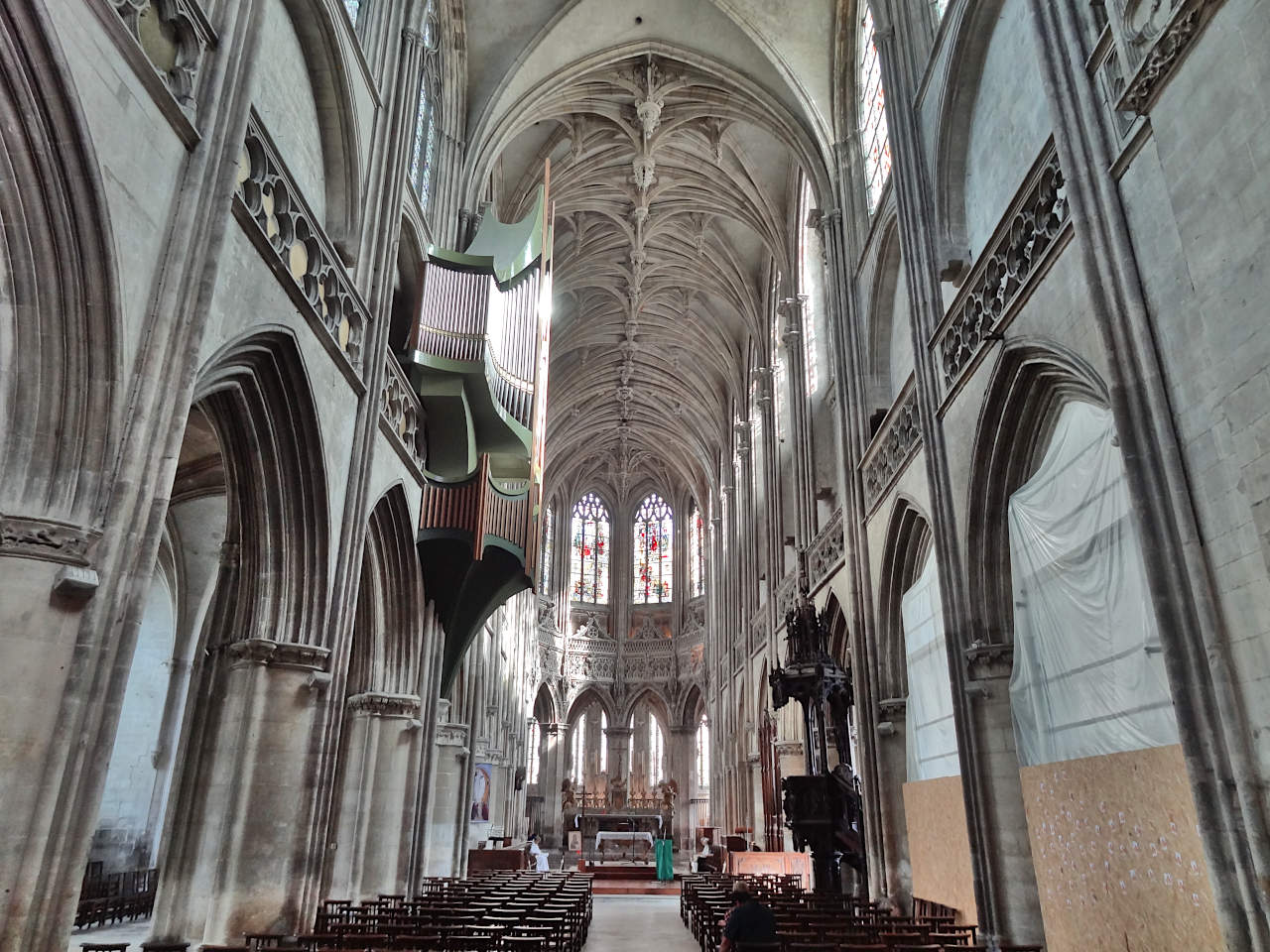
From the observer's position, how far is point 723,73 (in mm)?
17531

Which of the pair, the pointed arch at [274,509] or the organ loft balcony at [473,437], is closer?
the pointed arch at [274,509]

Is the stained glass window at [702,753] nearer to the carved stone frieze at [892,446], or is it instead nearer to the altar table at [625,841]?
the altar table at [625,841]

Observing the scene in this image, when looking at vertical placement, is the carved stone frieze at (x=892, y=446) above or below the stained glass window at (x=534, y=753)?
above

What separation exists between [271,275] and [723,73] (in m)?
12.7

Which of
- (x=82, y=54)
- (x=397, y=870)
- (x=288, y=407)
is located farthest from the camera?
(x=397, y=870)

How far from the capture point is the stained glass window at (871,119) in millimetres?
14180

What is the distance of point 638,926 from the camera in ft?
42.0

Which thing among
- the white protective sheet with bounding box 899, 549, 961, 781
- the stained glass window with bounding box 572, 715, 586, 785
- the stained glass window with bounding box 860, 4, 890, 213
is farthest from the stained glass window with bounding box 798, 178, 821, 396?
the stained glass window with bounding box 572, 715, 586, 785

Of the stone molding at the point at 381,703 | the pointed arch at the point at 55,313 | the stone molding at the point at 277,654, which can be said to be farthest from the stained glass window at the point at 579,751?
the pointed arch at the point at 55,313

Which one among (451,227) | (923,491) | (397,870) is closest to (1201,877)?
(923,491)

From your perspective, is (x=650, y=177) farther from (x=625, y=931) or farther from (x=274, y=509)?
(x=625, y=931)

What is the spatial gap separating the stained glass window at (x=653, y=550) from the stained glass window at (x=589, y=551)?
143cm

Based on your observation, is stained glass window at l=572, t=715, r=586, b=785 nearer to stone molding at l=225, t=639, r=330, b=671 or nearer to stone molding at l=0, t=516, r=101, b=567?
stone molding at l=225, t=639, r=330, b=671

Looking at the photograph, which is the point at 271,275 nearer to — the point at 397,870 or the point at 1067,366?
the point at 1067,366
